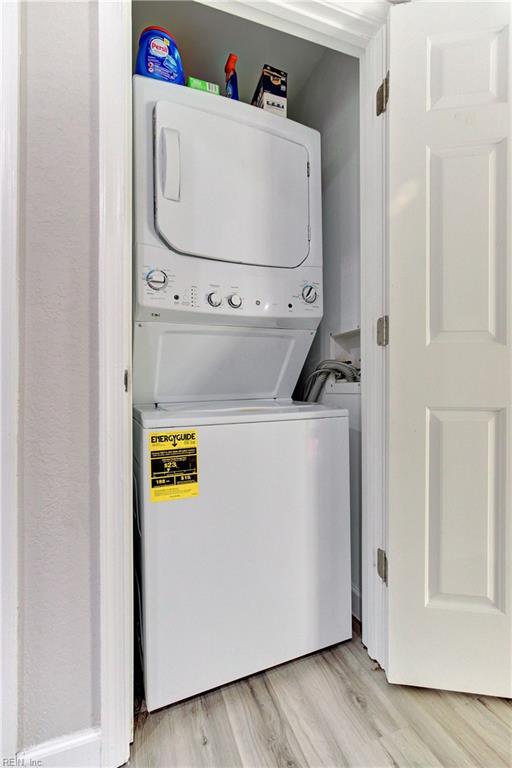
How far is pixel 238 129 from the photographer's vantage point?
1.28 metres

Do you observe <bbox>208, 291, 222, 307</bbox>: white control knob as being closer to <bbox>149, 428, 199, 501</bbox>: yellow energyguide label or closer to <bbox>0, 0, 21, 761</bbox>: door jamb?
<bbox>149, 428, 199, 501</bbox>: yellow energyguide label

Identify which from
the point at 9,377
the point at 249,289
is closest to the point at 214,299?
the point at 249,289

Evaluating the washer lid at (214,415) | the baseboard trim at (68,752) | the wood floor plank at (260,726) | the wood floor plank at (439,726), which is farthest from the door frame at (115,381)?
the wood floor plank at (439,726)

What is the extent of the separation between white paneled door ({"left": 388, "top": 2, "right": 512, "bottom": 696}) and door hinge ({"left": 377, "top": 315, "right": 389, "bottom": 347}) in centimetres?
5

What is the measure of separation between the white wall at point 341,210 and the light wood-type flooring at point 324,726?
16.6 inches

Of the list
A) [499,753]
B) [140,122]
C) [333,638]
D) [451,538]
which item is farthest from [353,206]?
[499,753]

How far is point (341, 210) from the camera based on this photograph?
5.26ft

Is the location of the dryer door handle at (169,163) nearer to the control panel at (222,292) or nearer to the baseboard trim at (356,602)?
the control panel at (222,292)

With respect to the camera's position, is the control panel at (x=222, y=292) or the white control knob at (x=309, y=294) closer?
the control panel at (x=222, y=292)

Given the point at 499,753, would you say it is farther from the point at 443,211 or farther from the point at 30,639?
the point at 443,211

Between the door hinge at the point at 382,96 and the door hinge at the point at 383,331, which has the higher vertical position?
the door hinge at the point at 382,96

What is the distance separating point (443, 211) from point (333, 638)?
1467 millimetres

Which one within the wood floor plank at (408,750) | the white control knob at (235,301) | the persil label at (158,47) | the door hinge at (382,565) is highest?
the persil label at (158,47)

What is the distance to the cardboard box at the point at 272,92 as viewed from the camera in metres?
1.44
